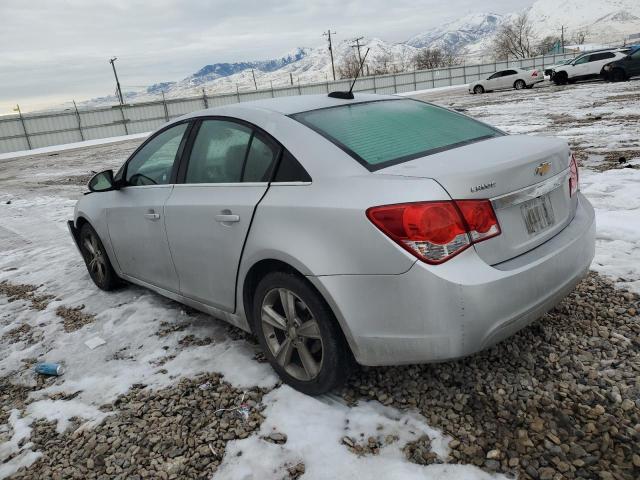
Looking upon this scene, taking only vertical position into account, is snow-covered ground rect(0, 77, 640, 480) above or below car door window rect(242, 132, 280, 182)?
below

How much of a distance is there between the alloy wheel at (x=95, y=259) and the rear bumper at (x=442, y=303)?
9.67 feet

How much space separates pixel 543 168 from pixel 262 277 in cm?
156

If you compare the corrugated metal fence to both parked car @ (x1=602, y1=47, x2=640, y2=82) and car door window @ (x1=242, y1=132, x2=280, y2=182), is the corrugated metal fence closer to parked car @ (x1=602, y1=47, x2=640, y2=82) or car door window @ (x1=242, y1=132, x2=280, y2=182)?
parked car @ (x1=602, y1=47, x2=640, y2=82)

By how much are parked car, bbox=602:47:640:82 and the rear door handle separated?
27106mm

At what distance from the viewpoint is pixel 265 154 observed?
2.86m

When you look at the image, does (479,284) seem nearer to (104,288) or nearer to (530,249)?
(530,249)

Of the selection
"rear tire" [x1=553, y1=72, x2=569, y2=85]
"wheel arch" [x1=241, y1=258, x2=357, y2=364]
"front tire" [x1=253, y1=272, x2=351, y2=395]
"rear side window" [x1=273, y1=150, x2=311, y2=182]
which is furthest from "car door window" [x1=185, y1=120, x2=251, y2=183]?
"rear tire" [x1=553, y1=72, x2=569, y2=85]

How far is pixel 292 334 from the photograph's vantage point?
2725 millimetres

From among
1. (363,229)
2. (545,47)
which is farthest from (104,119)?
(545,47)

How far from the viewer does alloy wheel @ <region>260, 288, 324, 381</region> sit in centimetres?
264

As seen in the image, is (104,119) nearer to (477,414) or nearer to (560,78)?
(560,78)

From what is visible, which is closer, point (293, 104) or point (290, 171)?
point (290, 171)

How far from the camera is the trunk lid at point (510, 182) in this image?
89.0 inches

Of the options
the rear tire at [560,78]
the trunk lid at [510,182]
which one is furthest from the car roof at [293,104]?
the rear tire at [560,78]
